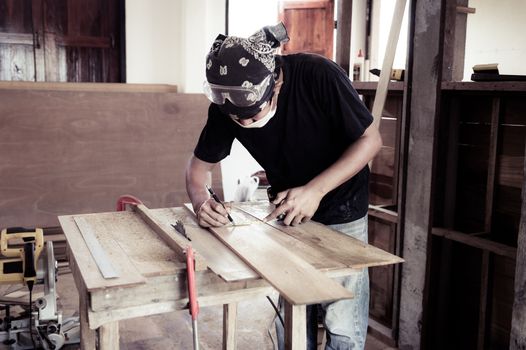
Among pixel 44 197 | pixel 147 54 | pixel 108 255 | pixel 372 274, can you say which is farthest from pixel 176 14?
pixel 108 255

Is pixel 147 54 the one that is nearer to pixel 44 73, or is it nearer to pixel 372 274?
pixel 44 73

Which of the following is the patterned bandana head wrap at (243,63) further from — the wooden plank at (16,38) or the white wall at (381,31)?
the white wall at (381,31)

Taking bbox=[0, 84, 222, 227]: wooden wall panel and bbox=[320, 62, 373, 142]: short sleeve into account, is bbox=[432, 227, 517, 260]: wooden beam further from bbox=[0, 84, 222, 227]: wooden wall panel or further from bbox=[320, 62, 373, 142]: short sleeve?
bbox=[0, 84, 222, 227]: wooden wall panel

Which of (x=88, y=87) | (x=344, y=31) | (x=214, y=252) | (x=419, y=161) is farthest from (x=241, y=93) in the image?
(x=88, y=87)

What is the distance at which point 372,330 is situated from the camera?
9.09 feet

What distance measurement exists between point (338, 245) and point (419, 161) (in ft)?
3.39

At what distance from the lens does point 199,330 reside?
2.84 metres

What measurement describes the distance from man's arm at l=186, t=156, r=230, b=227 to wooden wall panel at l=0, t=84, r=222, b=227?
236 cm

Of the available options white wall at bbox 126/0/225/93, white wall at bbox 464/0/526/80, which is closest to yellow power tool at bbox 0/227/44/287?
white wall at bbox 126/0/225/93

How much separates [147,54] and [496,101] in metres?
3.39

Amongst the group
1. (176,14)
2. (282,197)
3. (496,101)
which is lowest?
(282,197)

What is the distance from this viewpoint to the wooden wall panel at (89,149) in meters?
3.91

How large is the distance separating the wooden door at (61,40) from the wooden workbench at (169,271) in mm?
3523

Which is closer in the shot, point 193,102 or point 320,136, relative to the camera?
point 320,136
